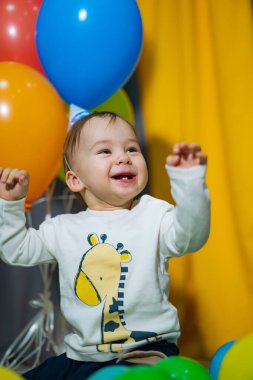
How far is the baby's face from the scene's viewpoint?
1.43m

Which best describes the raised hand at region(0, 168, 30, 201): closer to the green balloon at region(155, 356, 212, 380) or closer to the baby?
the baby

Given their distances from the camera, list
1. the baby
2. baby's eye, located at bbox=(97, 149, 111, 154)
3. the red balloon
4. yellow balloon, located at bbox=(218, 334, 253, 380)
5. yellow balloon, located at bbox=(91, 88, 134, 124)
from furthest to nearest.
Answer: yellow balloon, located at bbox=(91, 88, 134, 124)
the red balloon
baby's eye, located at bbox=(97, 149, 111, 154)
the baby
yellow balloon, located at bbox=(218, 334, 253, 380)

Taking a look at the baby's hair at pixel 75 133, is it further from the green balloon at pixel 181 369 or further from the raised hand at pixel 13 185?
the green balloon at pixel 181 369

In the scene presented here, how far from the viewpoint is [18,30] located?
5.87 ft

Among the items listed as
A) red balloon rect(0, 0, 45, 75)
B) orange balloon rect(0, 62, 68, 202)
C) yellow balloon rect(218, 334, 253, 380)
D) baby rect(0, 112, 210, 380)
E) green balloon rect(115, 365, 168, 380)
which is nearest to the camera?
green balloon rect(115, 365, 168, 380)

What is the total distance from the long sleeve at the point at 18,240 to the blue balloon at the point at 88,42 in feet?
1.58

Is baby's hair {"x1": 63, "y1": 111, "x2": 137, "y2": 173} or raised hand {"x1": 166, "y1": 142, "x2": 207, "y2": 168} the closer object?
raised hand {"x1": 166, "y1": 142, "x2": 207, "y2": 168}

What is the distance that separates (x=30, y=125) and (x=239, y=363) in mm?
870

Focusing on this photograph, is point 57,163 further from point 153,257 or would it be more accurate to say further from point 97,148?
point 153,257

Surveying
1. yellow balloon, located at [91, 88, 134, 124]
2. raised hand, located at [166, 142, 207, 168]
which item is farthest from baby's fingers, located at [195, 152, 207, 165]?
yellow balloon, located at [91, 88, 134, 124]

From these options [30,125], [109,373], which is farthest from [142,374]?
[30,125]

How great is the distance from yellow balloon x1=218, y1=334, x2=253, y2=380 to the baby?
17 cm

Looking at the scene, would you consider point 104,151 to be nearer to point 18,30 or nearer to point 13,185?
point 13,185

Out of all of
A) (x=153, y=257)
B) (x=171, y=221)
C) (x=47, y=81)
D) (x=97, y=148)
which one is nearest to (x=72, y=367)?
(x=153, y=257)
